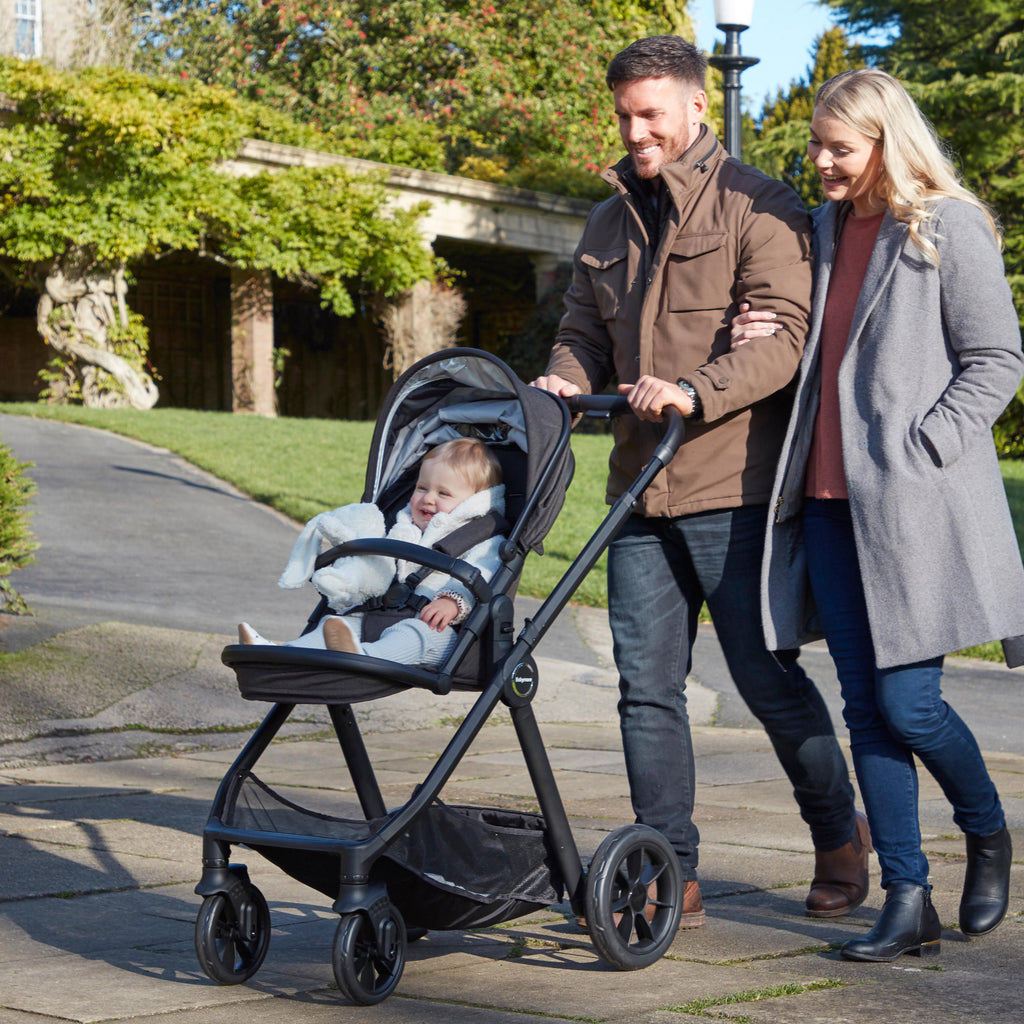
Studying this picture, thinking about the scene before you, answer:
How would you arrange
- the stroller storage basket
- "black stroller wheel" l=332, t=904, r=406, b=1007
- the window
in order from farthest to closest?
1. the window
2. the stroller storage basket
3. "black stroller wheel" l=332, t=904, r=406, b=1007

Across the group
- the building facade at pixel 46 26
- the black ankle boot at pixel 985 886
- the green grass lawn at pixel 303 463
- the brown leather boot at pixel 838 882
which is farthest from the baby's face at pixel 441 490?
the building facade at pixel 46 26

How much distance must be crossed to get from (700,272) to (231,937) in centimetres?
190

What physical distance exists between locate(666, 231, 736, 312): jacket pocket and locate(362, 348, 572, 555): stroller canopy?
0.47 meters

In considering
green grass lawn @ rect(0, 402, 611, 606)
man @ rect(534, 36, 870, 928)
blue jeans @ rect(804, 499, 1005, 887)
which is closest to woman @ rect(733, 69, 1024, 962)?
blue jeans @ rect(804, 499, 1005, 887)

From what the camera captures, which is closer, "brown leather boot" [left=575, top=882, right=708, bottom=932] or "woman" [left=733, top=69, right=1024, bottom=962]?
"woman" [left=733, top=69, right=1024, bottom=962]

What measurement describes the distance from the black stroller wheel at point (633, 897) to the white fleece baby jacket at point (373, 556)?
640 mm

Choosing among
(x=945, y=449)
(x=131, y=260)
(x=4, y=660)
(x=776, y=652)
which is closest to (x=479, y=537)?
(x=776, y=652)

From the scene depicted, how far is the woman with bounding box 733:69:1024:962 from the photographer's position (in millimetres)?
3213

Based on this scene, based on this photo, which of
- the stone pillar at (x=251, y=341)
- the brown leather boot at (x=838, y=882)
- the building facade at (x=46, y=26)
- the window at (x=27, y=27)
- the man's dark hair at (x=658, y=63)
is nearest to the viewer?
the man's dark hair at (x=658, y=63)

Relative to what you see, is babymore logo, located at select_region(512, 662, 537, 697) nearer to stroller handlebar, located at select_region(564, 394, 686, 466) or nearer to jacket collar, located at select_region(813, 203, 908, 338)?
stroller handlebar, located at select_region(564, 394, 686, 466)

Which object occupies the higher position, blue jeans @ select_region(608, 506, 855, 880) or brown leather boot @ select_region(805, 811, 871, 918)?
blue jeans @ select_region(608, 506, 855, 880)

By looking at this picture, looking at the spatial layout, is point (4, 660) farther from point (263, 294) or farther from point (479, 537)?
point (263, 294)

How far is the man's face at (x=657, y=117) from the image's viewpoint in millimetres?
3467

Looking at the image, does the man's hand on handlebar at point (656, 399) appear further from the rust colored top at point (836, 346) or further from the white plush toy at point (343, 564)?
the white plush toy at point (343, 564)
